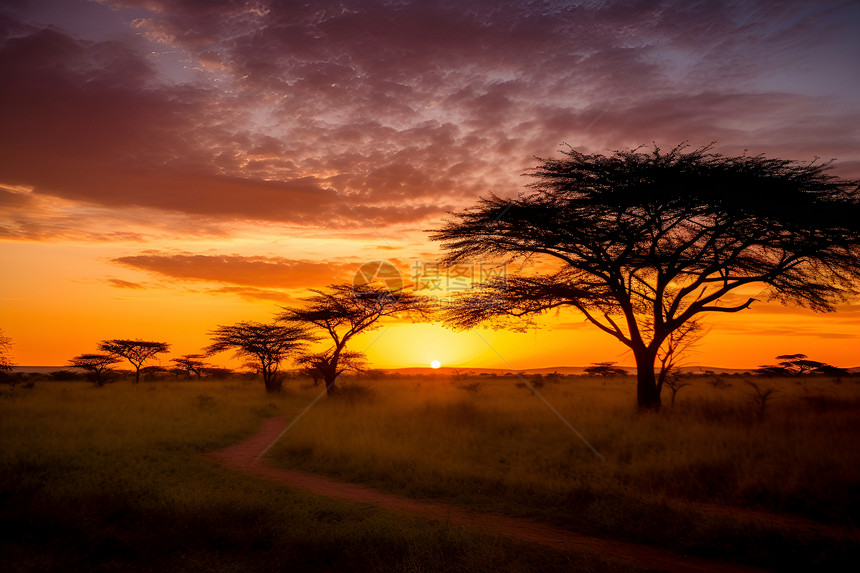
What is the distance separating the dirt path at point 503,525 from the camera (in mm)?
5320

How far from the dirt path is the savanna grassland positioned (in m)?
0.29

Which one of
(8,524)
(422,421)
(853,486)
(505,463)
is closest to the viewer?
(8,524)

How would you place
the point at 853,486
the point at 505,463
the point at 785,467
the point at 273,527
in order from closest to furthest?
the point at 273,527
the point at 853,486
the point at 785,467
the point at 505,463

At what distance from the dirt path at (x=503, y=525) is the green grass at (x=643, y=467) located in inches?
11.5

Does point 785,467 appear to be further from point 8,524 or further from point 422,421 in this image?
point 8,524

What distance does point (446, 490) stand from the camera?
27.3 ft

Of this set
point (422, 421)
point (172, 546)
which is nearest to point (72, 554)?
point (172, 546)

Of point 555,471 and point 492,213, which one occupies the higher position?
point 492,213

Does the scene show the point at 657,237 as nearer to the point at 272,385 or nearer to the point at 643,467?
the point at 643,467

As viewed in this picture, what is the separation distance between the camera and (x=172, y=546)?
5.57 metres

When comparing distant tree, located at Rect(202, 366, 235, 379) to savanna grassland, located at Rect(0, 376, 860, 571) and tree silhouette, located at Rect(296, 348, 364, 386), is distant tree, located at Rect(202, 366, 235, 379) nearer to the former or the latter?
tree silhouette, located at Rect(296, 348, 364, 386)

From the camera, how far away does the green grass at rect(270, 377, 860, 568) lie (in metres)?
6.00

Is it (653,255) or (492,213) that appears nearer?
(653,255)

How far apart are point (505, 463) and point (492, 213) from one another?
25.3 ft
